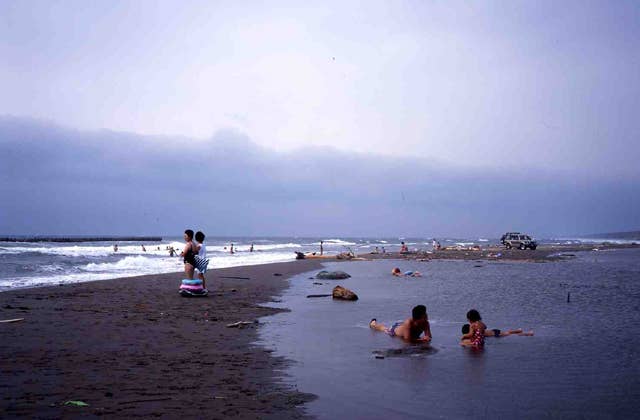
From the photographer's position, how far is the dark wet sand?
584 centimetres

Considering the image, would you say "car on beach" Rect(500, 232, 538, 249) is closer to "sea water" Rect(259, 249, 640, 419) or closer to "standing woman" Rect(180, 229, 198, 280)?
"sea water" Rect(259, 249, 640, 419)

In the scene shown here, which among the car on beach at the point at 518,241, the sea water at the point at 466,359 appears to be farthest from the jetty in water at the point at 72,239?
the sea water at the point at 466,359

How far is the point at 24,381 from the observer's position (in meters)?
6.64

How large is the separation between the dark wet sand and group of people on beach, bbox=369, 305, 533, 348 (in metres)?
3.00

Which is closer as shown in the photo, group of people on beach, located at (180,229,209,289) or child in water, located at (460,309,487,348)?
child in water, located at (460,309,487,348)

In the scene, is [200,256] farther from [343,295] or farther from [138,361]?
[138,361]

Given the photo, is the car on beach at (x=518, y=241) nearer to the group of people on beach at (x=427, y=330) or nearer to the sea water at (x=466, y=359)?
the sea water at (x=466, y=359)

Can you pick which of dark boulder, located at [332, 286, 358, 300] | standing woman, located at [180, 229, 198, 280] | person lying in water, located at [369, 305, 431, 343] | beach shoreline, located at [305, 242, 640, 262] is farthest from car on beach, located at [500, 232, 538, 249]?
person lying in water, located at [369, 305, 431, 343]

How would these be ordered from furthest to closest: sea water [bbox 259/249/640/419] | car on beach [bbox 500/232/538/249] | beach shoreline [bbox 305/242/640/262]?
car on beach [bbox 500/232/538/249] → beach shoreline [bbox 305/242/640/262] → sea water [bbox 259/249/640/419]

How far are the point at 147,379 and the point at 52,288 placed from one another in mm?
14253

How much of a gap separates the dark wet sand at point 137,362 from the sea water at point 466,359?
0.64 meters

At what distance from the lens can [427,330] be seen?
34.5 ft

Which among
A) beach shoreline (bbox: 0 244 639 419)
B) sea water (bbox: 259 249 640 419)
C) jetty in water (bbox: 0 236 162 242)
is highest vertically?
jetty in water (bbox: 0 236 162 242)

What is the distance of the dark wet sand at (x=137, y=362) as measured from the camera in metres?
5.84
